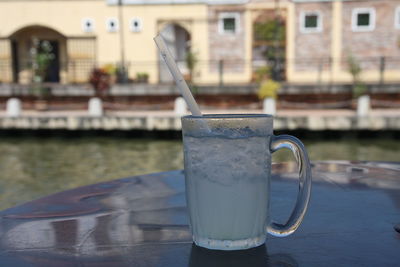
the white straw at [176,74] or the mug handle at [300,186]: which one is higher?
the white straw at [176,74]

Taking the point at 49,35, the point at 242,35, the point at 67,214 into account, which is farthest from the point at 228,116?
the point at 49,35

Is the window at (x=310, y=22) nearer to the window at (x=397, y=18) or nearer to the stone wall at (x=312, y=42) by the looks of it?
the stone wall at (x=312, y=42)

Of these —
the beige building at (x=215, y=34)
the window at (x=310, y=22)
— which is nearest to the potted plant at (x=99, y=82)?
the beige building at (x=215, y=34)

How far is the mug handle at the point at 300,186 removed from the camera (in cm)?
85

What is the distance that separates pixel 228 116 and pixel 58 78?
2000 cm

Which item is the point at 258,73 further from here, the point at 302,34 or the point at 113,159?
the point at 113,159

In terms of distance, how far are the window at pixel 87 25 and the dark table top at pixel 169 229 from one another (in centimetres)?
1686

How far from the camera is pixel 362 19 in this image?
16609 mm

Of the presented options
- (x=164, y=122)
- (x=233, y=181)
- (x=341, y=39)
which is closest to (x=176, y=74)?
(x=233, y=181)

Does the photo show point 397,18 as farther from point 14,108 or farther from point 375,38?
point 14,108

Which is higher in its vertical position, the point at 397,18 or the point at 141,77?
Result: the point at 397,18

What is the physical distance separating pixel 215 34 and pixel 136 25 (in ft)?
9.87

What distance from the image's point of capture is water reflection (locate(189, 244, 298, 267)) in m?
0.77

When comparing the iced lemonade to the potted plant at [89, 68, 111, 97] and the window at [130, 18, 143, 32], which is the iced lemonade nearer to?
the potted plant at [89, 68, 111, 97]
